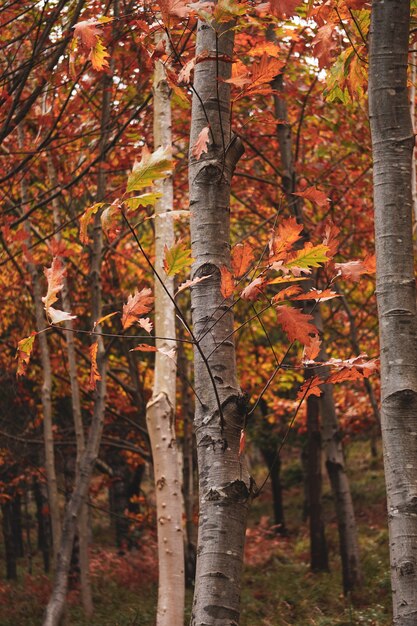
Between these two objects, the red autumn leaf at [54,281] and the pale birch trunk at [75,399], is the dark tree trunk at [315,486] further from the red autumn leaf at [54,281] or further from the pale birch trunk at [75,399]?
the red autumn leaf at [54,281]

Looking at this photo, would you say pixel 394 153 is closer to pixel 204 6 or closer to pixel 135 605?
pixel 204 6

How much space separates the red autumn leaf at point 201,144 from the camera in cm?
238

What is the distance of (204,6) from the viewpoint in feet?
7.22

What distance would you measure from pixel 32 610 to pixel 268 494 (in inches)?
643

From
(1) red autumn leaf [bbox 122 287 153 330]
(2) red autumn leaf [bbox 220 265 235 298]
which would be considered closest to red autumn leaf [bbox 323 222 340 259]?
(2) red autumn leaf [bbox 220 265 235 298]

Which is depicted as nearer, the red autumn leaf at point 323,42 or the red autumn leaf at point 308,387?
the red autumn leaf at point 308,387

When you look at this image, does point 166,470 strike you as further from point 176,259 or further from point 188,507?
point 188,507

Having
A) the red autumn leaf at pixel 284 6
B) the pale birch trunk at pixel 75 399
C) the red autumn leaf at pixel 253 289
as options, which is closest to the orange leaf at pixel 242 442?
the red autumn leaf at pixel 253 289

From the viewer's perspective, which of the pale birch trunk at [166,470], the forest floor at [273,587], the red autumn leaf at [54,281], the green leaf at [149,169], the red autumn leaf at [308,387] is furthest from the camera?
the forest floor at [273,587]

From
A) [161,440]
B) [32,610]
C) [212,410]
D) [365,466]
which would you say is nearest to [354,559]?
[32,610]

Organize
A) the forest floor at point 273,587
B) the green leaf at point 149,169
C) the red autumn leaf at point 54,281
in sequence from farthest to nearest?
the forest floor at point 273,587
the red autumn leaf at point 54,281
the green leaf at point 149,169

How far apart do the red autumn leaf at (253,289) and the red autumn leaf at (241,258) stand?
10cm

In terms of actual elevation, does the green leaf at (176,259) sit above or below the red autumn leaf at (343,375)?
above

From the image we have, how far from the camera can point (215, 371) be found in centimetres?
237
